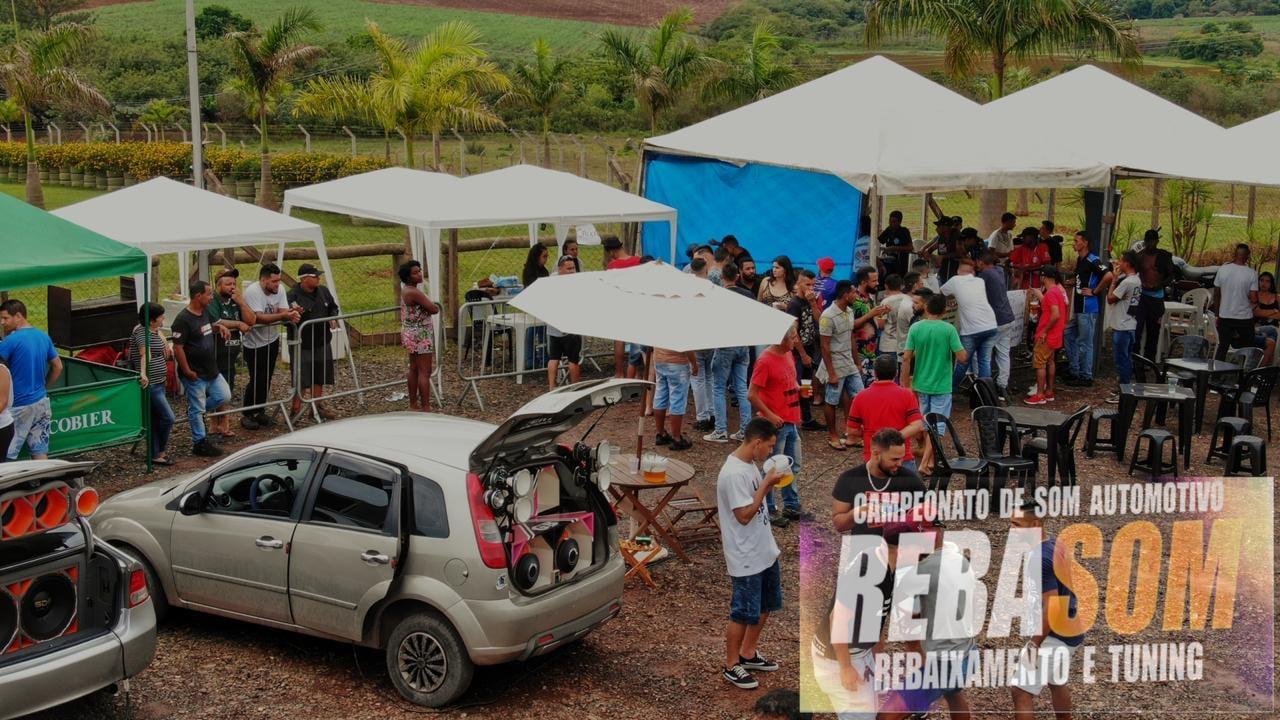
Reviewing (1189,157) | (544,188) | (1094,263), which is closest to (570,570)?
(544,188)

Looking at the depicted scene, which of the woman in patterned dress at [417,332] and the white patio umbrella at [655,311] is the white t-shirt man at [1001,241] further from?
the white patio umbrella at [655,311]

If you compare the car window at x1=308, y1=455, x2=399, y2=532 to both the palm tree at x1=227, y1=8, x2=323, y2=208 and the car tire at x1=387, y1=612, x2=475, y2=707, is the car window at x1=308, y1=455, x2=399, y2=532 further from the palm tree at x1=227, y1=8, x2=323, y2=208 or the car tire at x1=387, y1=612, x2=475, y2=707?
the palm tree at x1=227, y1=8, x2=323, y2=208

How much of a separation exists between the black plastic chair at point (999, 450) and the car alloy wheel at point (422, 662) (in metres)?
5.34

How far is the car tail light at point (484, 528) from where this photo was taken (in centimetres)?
642

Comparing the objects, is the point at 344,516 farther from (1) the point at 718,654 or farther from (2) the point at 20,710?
(1) the point at 718,654

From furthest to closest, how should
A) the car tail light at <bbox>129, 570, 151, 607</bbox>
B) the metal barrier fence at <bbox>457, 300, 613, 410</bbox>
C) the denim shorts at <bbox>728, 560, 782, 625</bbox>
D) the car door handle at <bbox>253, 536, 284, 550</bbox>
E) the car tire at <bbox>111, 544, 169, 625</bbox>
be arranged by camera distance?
the metal barrier fence at <bbox>457, 300, 613, 410</bbox>, the car tire at <bbox>111, 544, 169, 625</bbox>, the car door handle at <bbox>253, 536, 284, 550</bbox>, the denim shorts at <bbox>728, 560, 782, 625</bbox>, the car tail light at <bbox>129, 570, 151, 607</bbox>

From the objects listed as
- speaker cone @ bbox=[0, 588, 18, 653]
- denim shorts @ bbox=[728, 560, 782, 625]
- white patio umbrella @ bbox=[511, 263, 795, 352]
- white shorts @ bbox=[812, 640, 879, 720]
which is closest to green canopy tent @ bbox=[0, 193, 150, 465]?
white patio umbrella @ bbox=[511, 263, 795, 352]

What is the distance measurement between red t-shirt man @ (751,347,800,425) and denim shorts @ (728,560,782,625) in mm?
2430

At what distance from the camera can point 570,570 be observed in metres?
6.93

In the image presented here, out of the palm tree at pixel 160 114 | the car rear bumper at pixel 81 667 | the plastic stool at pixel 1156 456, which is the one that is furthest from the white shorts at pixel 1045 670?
the palm tree at pixel 160 114

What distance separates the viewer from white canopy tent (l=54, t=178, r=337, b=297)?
12.7m

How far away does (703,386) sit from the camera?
490 inches

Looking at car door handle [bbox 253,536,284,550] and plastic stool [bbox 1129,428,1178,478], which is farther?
plastic stool [bbox 1129,428,1178,478]

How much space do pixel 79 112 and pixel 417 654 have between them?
176 ft
